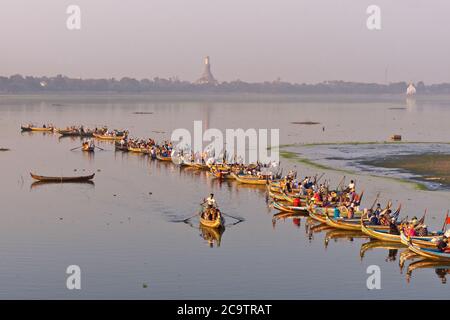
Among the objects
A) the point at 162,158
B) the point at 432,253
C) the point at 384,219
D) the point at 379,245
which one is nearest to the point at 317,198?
the point at 384,219

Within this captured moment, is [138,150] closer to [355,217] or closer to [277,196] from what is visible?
[277,196]

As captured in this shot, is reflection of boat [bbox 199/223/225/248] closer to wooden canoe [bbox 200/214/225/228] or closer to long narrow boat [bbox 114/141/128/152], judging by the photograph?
wooden canoe [bbox 200/214/225/228]

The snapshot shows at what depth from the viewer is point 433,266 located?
3994 centimetres

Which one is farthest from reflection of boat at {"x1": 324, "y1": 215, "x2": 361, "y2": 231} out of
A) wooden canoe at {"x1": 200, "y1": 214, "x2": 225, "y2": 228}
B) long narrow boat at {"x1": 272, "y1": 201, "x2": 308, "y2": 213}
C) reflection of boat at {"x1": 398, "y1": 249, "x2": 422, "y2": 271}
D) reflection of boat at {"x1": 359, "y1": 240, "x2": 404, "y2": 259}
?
wooden canoe at {"x1": 200, "y1": 214, "x2": 225, "y2": 228}

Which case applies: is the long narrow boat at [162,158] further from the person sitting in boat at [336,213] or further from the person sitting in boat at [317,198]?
the person sitting in boat at [336,213]

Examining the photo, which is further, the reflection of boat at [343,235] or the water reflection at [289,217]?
Answer: the water reflection at [289,217]

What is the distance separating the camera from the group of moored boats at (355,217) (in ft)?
135

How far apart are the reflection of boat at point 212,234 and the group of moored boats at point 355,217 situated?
7.40 m

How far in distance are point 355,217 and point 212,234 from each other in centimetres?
959

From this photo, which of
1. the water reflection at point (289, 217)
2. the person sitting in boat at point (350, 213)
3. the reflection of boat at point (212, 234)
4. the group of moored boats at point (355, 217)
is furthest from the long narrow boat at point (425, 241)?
the reflection of boat at point (212, 234)

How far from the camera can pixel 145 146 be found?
92.2 m
